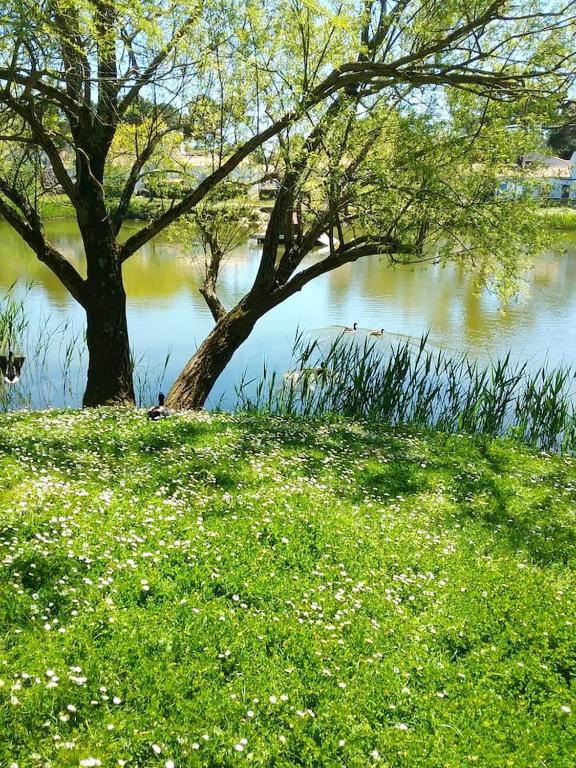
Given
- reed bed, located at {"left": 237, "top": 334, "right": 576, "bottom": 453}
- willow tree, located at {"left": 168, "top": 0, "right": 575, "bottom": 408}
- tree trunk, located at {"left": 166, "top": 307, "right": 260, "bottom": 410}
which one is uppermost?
willow tree, located at {"left": 168, "top": 0, "right": 575, "bottom": 408}

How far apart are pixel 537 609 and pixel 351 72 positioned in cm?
780

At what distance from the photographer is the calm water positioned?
16.3 m

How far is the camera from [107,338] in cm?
1040

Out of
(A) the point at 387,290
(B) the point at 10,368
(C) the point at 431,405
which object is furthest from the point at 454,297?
(B) the point at 10,368

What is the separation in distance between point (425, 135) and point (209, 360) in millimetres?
5139

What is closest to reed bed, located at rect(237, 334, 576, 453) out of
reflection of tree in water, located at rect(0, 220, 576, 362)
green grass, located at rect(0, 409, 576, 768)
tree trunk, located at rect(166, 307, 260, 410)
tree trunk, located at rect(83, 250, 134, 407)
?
tree trunk, located at rect(166, 307, 260, 410)

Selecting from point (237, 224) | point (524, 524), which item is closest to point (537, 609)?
point (524, 524)

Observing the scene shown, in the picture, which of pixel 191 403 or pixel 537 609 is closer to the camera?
pixel 537 609

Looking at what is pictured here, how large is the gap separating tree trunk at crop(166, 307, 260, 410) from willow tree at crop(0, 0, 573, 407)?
0.8 inches

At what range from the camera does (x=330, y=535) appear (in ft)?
19.3

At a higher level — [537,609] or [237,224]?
[237,224]

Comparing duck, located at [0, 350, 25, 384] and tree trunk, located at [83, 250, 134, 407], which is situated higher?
tree trunk, located at [83, 250, 134, 407]

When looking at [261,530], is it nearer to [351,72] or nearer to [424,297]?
[351,72]

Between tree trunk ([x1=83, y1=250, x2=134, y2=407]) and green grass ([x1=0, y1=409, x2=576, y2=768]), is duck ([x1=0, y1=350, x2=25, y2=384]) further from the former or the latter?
green grass ([x1=0, y1=409, x2=576, y2=768])
